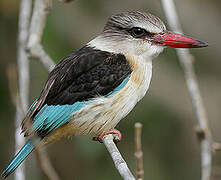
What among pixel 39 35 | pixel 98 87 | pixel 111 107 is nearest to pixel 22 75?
pixel 39 35

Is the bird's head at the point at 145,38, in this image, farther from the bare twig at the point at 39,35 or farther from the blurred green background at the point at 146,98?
the blurred green background at the point at 146,98

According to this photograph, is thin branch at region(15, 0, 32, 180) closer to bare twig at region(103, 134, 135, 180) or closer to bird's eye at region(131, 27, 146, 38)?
bare twig at region(103, 134, 135, 180)

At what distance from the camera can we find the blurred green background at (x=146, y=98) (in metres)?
4.72

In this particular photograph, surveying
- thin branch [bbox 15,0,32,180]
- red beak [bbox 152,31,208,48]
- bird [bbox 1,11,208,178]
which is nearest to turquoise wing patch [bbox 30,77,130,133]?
bird [bbox 1,11,208,178]

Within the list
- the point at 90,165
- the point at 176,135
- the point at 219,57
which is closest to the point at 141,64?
the point at 90,165

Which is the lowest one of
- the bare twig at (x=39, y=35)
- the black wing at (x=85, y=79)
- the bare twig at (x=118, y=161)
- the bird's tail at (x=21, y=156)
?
the bare twig at (x=118, y=161)

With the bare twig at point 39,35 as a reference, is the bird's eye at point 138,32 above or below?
below

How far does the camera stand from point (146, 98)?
5.16 meters

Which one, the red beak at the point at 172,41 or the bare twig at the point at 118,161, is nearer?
the bare twig at the point at 118,161

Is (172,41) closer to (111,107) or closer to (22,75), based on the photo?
(111,107)

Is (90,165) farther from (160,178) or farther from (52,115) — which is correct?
(52,115)

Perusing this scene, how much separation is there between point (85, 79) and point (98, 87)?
0.33 ft

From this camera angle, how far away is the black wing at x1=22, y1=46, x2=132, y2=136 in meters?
3.47

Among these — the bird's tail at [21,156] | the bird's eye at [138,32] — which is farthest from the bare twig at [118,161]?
the bird's eye at [138,32]
